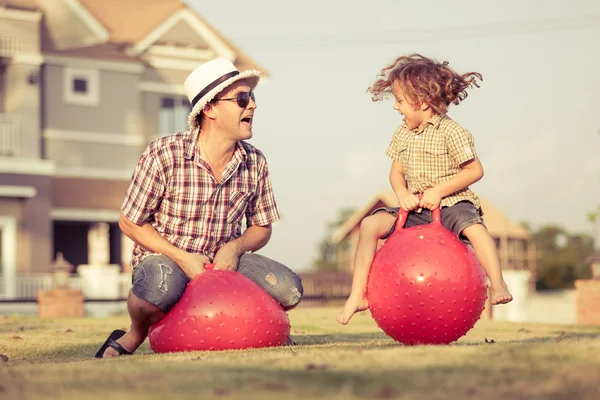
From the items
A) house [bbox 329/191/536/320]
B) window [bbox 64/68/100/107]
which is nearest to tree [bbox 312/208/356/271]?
house [bbox 329/191/536/320]

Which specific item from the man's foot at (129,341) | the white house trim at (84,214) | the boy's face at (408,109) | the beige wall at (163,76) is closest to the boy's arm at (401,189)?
the boy's face at (408,109)

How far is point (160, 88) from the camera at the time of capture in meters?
26.5

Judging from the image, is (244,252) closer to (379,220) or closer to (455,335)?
(379,220)

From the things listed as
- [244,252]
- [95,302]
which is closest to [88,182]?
[95,302]

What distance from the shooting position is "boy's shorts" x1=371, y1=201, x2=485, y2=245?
19.5 ft

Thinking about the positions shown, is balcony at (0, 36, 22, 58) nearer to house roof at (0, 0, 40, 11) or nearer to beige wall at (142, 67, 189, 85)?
house roof at (0, 0, 40, 11)

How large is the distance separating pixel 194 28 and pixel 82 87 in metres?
3.79

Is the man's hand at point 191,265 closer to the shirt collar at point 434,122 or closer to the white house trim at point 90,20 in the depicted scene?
the shirt collar at point 434,122

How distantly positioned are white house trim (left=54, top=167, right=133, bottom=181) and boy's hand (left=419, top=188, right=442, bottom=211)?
2010 cm

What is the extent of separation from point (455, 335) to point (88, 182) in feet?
67.4

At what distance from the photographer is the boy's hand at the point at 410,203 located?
19.4 ft

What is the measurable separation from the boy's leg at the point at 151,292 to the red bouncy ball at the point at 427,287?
47.0 inches

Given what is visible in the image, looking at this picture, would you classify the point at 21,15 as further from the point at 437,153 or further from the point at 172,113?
the point at 437,153

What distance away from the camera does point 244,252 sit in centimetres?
659
